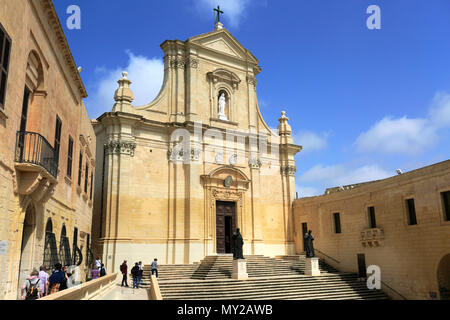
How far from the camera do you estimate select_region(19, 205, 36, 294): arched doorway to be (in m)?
10.1

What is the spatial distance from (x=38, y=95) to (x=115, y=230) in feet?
39.7

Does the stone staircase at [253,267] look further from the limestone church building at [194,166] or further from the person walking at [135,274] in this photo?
the person walking at [135,274]

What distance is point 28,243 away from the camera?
1036 cm

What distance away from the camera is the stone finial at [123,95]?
23.5 metres

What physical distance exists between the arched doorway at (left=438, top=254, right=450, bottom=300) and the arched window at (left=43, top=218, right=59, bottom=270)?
16642 mm

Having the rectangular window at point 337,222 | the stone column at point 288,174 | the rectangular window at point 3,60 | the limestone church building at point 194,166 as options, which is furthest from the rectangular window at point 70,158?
the stone column at point 288,174

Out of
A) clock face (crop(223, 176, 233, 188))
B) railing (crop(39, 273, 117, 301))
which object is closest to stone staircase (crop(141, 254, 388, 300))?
railing (crop(39, 273, 117, 301))

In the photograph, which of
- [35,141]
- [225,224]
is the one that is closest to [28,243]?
[35,141]

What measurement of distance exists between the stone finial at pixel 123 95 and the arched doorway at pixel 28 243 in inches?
539

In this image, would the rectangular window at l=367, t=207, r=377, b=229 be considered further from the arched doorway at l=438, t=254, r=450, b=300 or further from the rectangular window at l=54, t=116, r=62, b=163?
the rectangular window at l=54, t=116, r=62, b=163

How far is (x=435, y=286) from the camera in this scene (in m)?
17.8

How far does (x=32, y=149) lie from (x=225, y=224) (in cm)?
1736

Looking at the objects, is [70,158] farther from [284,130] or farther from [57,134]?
[284,130]
